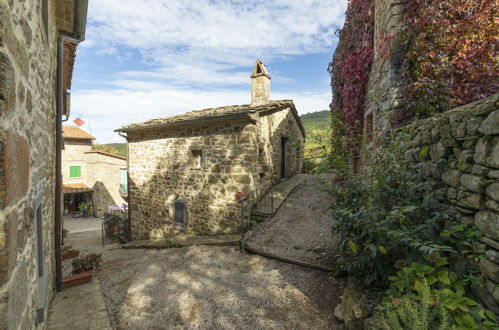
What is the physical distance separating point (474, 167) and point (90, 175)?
24.6 metres

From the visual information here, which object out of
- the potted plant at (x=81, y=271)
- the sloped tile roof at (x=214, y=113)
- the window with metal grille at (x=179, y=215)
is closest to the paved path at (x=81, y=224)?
the sloped tile roof at (x=214, y=113)

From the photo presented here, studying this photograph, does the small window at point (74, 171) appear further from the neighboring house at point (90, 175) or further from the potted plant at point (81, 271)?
the potted plant at point (81, 271)

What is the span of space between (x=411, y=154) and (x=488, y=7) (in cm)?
261

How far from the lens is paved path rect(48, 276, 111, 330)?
3256mm

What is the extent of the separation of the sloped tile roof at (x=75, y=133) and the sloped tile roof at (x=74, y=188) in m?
4.06

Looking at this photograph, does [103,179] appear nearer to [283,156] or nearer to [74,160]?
[74,160]

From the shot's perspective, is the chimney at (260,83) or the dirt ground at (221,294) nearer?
the dirt ground at (221,294)

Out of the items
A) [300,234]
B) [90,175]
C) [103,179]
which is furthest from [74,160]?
[300,234]

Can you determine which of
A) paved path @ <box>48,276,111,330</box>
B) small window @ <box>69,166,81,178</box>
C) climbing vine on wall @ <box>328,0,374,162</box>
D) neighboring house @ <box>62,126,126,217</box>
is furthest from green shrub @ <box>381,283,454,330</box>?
small window @ <box>69,166,81,178</box>

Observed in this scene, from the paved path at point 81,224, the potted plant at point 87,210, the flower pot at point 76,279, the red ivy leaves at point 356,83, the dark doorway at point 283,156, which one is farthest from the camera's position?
→ the potted plant at point 87,210

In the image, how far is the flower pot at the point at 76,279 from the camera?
14.3ft

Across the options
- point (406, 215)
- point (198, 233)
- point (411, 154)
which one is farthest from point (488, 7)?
point (198, 233)

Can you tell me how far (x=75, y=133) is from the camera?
22.1m

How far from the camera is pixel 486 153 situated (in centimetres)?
207
